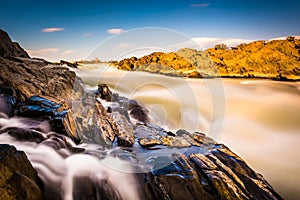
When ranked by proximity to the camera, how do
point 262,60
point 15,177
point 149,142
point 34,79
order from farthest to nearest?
point 262,60
point 34,79
point 149,142
point 15,177

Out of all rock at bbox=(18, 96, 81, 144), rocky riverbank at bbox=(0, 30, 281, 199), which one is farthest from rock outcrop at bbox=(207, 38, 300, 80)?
rock at bbox=(18, 96, 81, 144)

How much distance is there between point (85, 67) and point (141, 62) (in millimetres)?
7189

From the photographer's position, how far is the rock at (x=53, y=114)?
4.54 metres

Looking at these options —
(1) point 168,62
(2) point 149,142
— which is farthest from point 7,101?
(1) point 168,62

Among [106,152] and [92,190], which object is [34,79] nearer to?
[106,152]

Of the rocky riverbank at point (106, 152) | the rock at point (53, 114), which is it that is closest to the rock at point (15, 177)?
the rocky riverbank at point (106, 152)

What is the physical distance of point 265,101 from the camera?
1464cm

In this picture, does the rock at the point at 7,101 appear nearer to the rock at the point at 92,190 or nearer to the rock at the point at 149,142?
the rock at the point at 92,190

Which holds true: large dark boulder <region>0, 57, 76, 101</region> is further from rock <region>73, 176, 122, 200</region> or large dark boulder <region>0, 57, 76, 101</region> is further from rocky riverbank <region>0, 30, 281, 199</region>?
rock <region>73, 176, 122, 200</region>

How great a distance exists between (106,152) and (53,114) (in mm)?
1582

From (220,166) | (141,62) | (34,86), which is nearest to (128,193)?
(220,166)

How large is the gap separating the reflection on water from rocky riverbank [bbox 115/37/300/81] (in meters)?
2.79

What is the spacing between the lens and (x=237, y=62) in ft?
71.6

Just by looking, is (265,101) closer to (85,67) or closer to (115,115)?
(115,115)
